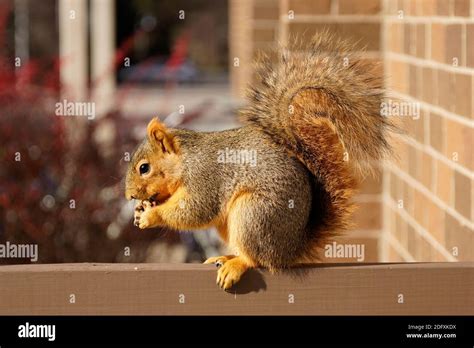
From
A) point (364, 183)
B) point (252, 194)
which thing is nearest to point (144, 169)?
point (252, 194)

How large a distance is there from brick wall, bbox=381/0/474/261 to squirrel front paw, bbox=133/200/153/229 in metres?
0.63

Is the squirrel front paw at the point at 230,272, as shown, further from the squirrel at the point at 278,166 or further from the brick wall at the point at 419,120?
the brick wall at the point at 419,120

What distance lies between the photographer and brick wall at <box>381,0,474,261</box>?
3033mm

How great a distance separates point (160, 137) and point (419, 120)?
1.39m

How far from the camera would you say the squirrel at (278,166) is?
2.44 m

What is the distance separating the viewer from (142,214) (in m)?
2.49

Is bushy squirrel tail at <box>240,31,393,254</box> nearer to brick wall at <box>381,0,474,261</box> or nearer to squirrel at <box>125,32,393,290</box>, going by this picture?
squirrel at <box>125,32,393,290</box>

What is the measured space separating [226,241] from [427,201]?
122cm

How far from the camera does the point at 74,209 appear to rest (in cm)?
452

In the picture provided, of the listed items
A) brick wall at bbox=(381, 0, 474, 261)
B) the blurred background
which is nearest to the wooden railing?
brick wall at bbox=(381, 0, 474, 261)

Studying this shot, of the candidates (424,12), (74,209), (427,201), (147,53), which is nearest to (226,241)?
(427,201)

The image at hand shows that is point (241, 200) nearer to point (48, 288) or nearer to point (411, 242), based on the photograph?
point (48, 288)

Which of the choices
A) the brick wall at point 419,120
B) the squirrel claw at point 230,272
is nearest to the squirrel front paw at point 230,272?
the squirrel claw at point 230,272

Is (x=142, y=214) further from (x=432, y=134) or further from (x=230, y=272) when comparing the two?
(x=432, y=134)
